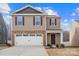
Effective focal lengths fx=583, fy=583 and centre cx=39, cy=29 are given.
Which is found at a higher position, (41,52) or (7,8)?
(7,8)

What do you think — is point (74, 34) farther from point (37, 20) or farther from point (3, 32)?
point (3, 32)

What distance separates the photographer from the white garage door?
27.3 feet

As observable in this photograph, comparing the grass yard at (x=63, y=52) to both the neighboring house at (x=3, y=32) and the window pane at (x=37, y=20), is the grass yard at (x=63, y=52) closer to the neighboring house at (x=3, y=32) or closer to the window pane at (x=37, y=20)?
the window pane at (x=37, y=20)

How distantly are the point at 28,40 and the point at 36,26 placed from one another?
24 centimetres

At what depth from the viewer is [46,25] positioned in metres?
Answer: 8.27

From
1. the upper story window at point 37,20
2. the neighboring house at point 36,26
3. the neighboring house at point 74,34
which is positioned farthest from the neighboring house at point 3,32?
the neighboring house at point 74,34

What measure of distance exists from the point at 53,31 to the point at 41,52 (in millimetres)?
342

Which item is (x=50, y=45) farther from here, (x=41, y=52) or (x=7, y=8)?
(x=7, y=8)

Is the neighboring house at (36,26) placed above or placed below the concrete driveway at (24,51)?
above

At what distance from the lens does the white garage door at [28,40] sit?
8312 millimetres

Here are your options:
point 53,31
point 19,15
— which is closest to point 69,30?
point 53,31

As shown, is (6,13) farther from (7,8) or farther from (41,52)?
(41,52)

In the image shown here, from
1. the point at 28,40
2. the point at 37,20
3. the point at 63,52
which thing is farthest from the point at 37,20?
the point at 63,52

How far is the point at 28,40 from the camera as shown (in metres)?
8.34
